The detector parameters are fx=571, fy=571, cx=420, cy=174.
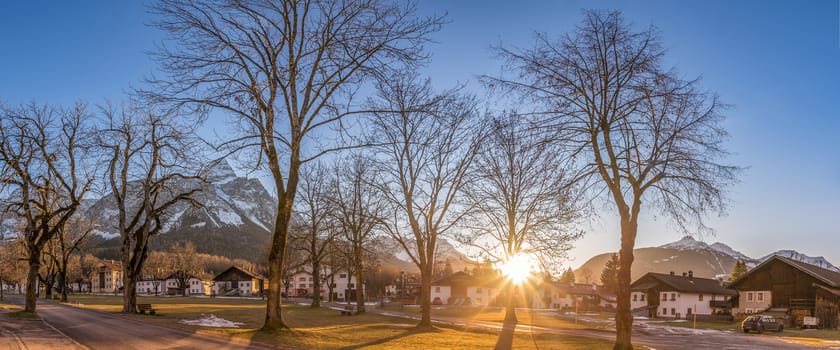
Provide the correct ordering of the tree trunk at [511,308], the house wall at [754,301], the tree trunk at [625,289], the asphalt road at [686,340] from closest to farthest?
the tree trunk at [625,289], the asphalt road at [686,340], the tree trunk at [511,308], the house wall at [754,301]

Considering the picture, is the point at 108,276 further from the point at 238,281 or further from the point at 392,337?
the point at 392,337

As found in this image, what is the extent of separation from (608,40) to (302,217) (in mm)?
41776

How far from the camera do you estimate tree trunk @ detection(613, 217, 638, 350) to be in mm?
17859

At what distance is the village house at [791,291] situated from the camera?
184 ft

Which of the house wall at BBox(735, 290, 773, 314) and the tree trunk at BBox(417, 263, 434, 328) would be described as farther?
the house wall at BBox(735, 290, 773, 314)

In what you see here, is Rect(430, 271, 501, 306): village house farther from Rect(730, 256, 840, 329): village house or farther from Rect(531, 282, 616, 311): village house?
Rect(730, 256, 840, 329): village house

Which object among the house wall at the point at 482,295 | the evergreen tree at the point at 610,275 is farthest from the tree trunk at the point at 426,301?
the evergreen tree at the point at 610,275

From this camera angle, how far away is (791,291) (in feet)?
208

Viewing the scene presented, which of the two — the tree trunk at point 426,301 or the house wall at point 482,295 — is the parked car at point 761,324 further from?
the house wall at point 482,295

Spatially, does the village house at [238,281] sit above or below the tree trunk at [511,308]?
below

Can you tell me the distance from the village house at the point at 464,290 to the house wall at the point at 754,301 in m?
43.9

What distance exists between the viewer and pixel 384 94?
2925cm

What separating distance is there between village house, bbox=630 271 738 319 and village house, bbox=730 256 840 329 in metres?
8.82

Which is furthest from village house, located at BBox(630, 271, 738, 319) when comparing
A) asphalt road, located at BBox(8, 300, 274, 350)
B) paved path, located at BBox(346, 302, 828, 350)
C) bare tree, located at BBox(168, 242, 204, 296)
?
bare tree, located at BBox(168, 242, 204, 296)
